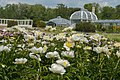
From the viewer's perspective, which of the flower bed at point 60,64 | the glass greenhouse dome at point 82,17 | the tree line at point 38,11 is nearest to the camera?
the flower bed at point 60,64

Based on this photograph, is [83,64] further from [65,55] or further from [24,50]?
[24,50]

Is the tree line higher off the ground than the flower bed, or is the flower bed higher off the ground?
the flower bed

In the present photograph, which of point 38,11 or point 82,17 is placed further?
point 38,11

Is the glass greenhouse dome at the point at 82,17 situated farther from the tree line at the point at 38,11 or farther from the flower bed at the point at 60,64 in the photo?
the flower bed at the point at 60,64

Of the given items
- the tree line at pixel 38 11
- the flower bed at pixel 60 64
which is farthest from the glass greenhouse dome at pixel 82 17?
the flower bed at pixel 60 64

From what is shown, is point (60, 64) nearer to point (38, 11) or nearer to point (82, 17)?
point (82, 17)

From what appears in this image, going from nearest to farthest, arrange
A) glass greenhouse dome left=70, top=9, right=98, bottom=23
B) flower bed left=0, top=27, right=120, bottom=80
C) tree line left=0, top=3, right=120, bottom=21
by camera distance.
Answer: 1. flower bed left=0, top=27, right=120, bottom=80
2. glass greenhouse dome left=70, top=9, right=98, bottom=23
3. tree line left=0, top=3, right=120, bottom=21

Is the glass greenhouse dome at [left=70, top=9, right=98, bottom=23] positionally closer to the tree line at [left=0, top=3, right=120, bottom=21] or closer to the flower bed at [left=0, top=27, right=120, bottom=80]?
the tree line at [left=0, top=3, right=120, bottom=21]

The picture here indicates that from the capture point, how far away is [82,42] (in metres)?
3.03

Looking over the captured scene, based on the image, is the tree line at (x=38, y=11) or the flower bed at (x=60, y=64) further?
the tree line at (x=38, y=11)

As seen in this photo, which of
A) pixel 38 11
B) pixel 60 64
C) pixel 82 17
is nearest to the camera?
pixel 60 64

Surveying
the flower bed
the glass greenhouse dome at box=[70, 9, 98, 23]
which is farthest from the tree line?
the flower bed

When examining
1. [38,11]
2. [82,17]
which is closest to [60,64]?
[82,17]

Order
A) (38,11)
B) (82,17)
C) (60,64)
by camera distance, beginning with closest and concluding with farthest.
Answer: (60,64) → (82,17) → (38,11)
